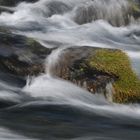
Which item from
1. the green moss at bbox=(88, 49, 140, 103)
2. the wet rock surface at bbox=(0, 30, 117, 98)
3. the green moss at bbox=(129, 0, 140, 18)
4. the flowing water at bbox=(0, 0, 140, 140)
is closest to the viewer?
the flowing water at bbox=(0, 0, 140, 140)

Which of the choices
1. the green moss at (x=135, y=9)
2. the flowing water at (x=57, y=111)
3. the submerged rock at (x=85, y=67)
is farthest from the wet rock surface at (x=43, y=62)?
the green moss at (x=135, y=9)

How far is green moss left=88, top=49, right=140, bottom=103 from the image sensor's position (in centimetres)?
895

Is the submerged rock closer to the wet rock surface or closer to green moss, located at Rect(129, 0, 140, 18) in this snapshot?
the wet rock surface

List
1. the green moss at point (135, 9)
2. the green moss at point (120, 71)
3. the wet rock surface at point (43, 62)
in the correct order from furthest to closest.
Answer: the green moss at point (135, 9) → the wet rock surface at point (43, 62) → the green moss at point (120, 71)

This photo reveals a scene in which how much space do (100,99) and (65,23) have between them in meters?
7.07

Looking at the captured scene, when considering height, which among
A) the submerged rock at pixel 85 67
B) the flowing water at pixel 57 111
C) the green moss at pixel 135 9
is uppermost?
the green moss at pixel 135 9

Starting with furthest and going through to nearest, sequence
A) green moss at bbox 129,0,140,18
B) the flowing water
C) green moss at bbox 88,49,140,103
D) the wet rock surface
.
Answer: green moss at bbox 129,0,140,18 < the wet rock surface < green moss at bbox 88,49,140,103 < the flowing water

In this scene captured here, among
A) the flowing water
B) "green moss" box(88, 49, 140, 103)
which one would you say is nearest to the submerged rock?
"green moss" box(88, 49, 140, 103)

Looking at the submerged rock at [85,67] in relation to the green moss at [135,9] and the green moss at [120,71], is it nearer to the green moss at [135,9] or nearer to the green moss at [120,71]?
the green moss at [120,71]

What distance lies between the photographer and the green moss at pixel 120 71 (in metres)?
8.95

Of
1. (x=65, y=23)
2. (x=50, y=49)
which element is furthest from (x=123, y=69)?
(x=65, y=23)

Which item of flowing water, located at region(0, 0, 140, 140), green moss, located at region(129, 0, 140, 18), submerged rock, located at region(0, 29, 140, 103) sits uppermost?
green moss, located at region(129, 0, 140, 18)

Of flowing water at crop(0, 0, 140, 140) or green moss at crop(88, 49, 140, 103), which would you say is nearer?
flowing water at crop(0, 0, 140, 140)

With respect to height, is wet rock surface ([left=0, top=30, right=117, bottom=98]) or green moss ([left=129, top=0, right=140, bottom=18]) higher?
green moss ([left=129, top=0, right=140, bottom=18])
